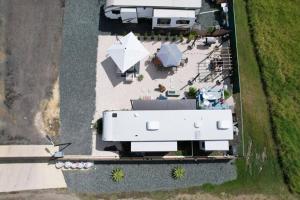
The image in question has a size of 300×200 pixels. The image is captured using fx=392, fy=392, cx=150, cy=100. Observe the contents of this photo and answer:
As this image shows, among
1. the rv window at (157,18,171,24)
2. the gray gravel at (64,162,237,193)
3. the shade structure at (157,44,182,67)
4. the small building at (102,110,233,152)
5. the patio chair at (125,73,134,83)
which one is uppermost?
the rv window at (157,18,171,24)

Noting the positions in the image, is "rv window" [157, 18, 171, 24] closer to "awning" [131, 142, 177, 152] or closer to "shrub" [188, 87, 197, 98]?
"shrub" [188, 87, 197, 98]

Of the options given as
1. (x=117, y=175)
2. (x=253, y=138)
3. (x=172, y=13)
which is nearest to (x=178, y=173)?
(x=117, y=175)

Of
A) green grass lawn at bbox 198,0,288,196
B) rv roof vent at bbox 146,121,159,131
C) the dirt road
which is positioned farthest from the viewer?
green grass lawn at bbox 198,0,288,196

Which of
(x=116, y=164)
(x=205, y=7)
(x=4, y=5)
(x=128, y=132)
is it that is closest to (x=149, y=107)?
(x=128, y=132)

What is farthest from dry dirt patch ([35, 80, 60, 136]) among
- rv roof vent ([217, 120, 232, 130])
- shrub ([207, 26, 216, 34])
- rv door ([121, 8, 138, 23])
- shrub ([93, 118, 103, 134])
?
shrub ([207, 26, 216, 34])

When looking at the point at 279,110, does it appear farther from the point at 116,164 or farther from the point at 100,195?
the point at 100,195

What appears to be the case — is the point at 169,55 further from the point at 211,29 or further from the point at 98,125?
the point at 98,125

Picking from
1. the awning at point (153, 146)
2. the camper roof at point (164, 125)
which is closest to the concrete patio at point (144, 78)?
the camper roof at point (164, 125)
